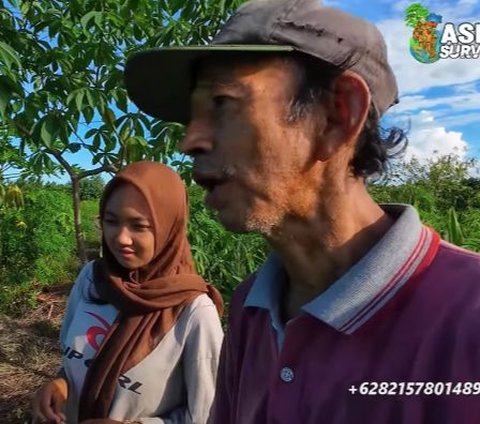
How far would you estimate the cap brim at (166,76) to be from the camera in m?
0.91

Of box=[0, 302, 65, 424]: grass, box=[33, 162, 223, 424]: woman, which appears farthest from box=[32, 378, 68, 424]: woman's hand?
box=[0, 302, 65, 424]: grass

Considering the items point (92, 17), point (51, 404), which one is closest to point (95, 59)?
point (92, 17)

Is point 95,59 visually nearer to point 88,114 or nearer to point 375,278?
point 88,114

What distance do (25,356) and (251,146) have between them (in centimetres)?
397

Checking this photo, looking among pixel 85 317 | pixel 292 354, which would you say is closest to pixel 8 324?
pixel 85 317

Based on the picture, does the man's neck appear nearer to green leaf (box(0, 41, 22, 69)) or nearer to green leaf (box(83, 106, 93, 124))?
green leaf (box(0, 41, 22, 69))

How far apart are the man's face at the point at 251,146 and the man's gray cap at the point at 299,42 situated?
0.04 m

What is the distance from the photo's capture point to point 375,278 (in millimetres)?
898

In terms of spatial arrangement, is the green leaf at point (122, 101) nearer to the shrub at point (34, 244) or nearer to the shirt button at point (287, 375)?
the shirt button at point (287, 375)

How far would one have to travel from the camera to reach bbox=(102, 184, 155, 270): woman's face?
193 cm

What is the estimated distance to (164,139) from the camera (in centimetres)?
318

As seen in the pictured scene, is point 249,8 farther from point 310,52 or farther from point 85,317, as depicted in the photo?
point 85,317

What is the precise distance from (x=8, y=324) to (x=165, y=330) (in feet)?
12.1

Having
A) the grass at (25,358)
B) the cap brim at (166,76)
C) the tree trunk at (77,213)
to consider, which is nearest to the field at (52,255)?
the grass at (25,358)
